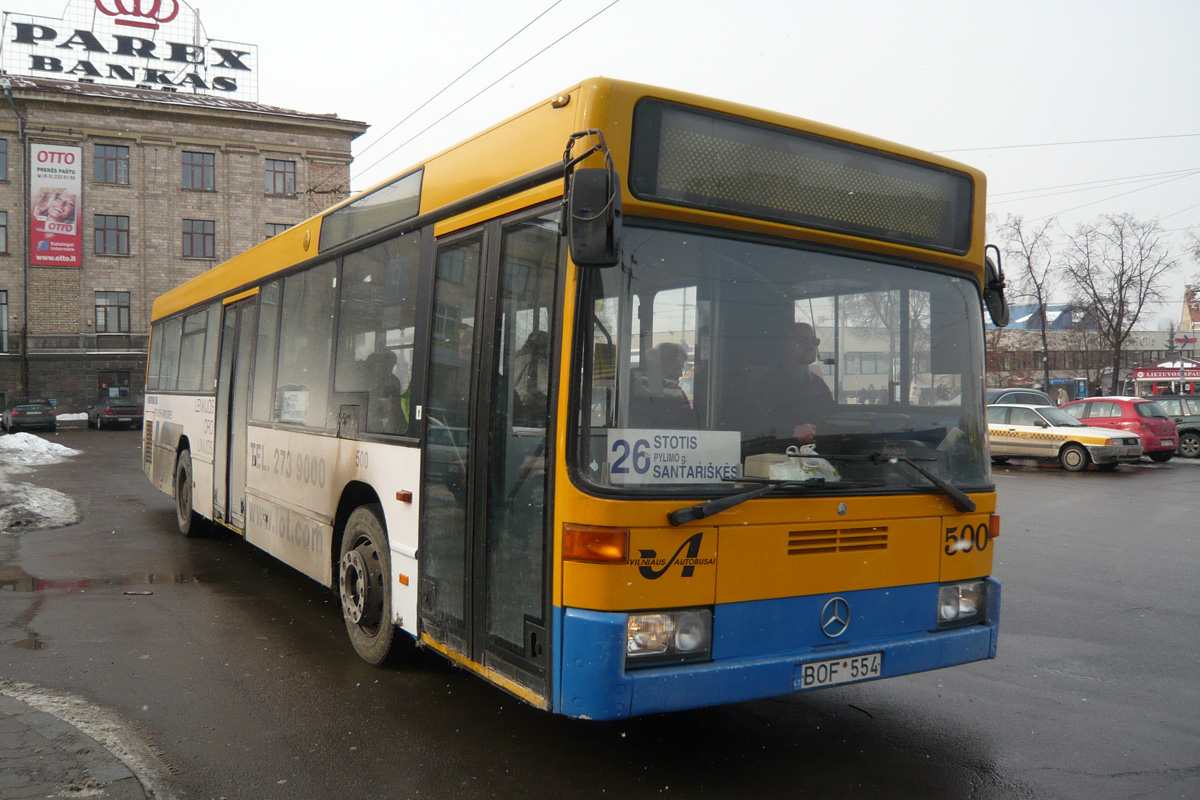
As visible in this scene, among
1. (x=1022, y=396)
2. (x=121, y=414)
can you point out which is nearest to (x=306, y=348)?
(x=1022, y=396)

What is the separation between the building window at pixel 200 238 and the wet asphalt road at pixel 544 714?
157 ft

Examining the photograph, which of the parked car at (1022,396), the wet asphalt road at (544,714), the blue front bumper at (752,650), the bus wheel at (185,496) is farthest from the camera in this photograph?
the parked car at (1022,396)

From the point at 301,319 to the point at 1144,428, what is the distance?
22.0 m

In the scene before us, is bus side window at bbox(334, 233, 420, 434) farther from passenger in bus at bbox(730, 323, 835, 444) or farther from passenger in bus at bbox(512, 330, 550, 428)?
passenger in bus at bbox(730, 323, 835, 444)

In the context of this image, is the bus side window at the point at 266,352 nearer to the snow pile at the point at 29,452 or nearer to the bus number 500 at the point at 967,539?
the bus number 500 at the point at 967,539

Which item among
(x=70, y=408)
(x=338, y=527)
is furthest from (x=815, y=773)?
(x=70, y=408)

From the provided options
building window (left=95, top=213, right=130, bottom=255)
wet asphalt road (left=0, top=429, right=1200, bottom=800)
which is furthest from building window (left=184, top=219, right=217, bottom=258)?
wet asphalt road (left=0, top=429, right=1200, bottom=800)

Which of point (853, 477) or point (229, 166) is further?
point (229, 166)

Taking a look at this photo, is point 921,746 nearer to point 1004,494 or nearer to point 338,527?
point 338,527

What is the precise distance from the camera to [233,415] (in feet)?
29.0

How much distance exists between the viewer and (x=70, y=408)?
164 ft

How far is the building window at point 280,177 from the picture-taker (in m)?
53.8

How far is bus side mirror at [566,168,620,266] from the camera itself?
3559 millimetres

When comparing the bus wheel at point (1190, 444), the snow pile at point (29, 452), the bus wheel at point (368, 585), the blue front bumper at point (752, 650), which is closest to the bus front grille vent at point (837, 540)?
the blue front bumper at point (752, 650)
